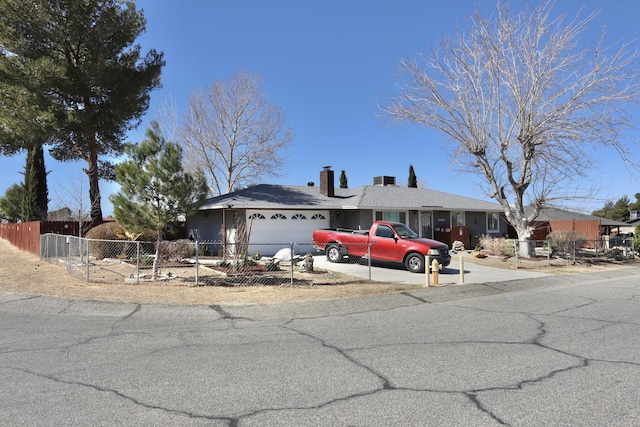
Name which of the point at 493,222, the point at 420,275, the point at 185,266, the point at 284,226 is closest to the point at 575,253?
the point at 493,222

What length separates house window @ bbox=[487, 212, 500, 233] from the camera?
29.0m

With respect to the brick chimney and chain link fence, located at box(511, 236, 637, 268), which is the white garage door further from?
chain link fence, located at box(511, 236, 637, 268)

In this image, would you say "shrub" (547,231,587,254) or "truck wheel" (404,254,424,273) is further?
"shrub" (547,231,587,254)

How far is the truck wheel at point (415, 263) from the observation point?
15.2m

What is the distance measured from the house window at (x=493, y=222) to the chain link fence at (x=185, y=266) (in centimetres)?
1491

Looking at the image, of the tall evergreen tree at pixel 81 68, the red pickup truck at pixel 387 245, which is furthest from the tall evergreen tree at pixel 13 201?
the red pickup truck at pixel 387 245

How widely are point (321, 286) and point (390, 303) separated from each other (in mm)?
2422

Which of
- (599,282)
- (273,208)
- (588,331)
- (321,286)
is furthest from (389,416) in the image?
(273,208)

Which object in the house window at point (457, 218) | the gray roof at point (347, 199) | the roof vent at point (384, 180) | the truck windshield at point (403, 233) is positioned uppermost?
the roof vent at point (384, 180)

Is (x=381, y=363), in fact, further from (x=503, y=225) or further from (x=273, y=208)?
(x=503, y=225)

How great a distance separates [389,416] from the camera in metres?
3.79

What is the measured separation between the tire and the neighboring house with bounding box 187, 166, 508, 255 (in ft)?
9.25

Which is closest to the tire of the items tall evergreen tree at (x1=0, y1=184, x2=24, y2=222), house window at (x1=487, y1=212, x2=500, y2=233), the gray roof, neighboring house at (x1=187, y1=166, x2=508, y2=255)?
neighboring house at (x1=187, y1=166, x2=508, y2=255)

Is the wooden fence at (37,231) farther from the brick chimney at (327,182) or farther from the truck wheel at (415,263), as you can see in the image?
the truck wheel at (415,263)
